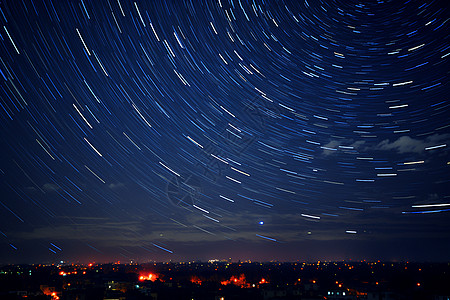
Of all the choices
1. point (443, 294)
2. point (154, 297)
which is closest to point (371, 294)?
point (443, 294)

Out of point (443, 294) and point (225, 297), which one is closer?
point (443, 294)

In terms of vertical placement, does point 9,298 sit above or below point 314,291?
below

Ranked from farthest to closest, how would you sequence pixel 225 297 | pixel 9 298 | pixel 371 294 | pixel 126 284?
pixel 126 284 < pixel 225 297 < pixel 371 294 < pixel 9 298

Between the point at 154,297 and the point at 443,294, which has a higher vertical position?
the point at 443,294

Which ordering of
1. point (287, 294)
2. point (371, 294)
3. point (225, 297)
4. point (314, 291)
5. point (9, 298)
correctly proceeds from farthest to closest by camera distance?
point (314, 291) → point (287, 294) → point (225, 297) → point (371, 294) → point (9, 298)

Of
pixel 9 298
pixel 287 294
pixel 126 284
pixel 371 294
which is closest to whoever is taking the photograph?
pixel 9 298

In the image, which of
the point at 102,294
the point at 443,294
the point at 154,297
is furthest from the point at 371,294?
the point at 102,294

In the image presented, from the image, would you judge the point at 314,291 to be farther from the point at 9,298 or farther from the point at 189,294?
the point at 9,298

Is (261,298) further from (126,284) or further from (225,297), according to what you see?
(126,284)

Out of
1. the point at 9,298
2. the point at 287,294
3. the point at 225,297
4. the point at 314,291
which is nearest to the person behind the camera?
the point at 9,298
